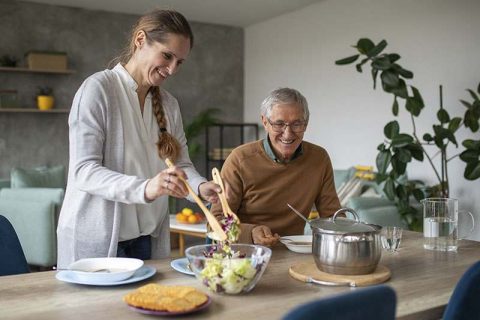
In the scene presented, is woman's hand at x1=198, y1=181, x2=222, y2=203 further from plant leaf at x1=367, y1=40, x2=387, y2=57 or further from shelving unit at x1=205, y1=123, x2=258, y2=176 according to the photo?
shelving unit at x1=205, y1=123, x2=258, y2=176

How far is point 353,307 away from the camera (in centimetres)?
96

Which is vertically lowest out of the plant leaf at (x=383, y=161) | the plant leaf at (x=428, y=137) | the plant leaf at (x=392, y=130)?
the plant leaf at (x=383, y=161)

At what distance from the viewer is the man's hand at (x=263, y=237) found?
187 cm

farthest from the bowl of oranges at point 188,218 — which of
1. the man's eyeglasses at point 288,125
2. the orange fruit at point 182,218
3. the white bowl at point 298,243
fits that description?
the white bowl at point 298,243

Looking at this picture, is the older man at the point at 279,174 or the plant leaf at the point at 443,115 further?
the plant leaf at the point at 443,115

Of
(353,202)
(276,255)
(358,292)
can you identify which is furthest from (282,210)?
(353,202)

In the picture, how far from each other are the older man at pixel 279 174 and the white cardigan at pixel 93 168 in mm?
349

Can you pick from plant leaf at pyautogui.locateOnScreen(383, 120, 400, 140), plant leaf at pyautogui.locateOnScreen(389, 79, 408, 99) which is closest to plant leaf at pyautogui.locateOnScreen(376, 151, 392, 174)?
plant leaf at pyautogui.locateOnScreen(383, 120, 400, 140)

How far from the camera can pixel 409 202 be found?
4547mm

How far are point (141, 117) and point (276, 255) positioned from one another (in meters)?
0.63

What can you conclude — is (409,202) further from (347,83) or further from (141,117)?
(141,117)

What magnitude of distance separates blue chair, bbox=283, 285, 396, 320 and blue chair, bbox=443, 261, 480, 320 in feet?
0.89

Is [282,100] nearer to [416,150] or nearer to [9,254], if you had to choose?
[9,254]

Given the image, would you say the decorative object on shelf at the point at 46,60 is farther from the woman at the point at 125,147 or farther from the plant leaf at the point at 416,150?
the woman at the point at 125,147
